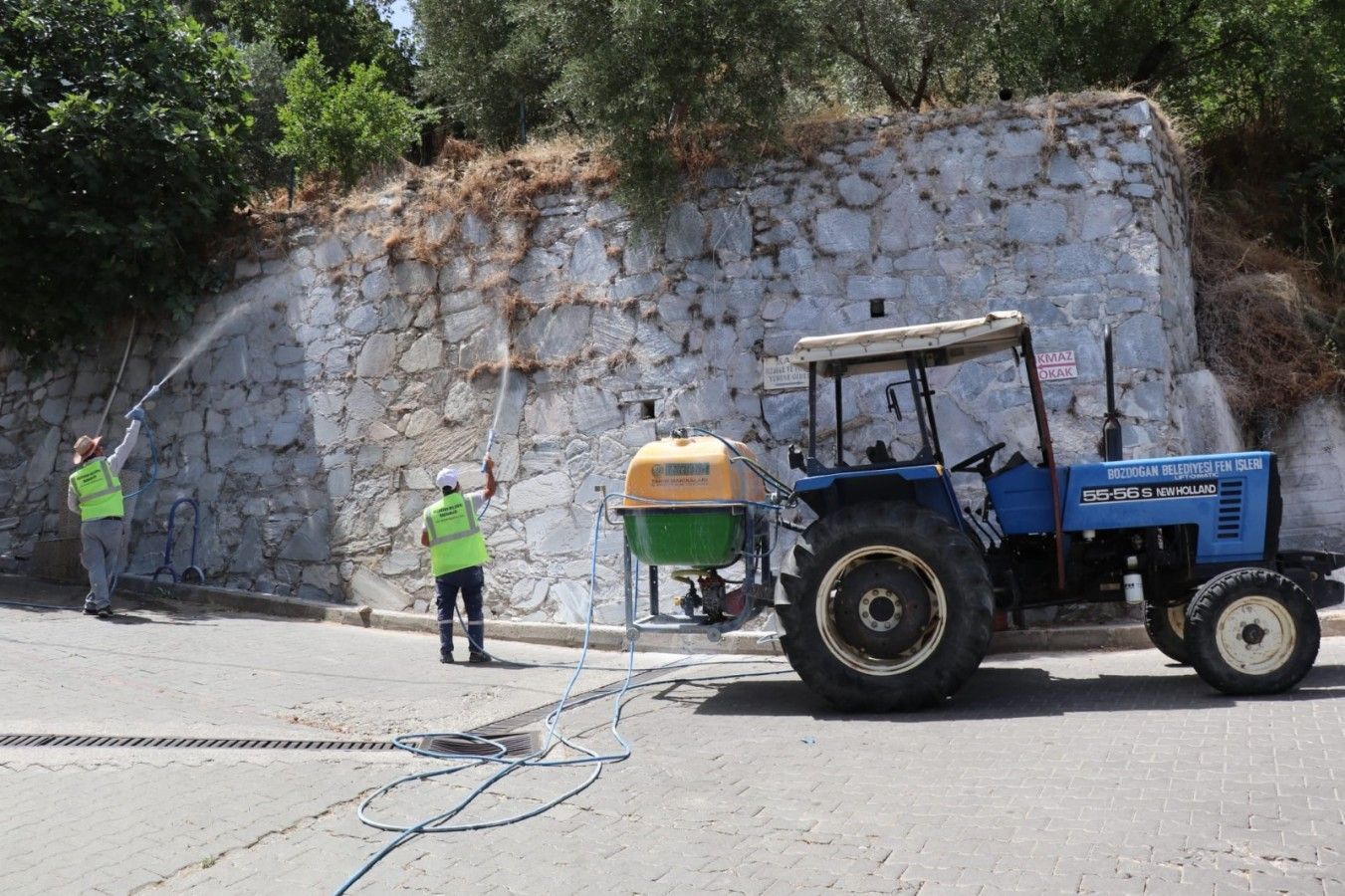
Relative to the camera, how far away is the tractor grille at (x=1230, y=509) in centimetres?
700

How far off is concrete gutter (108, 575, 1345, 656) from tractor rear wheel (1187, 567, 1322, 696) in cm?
222

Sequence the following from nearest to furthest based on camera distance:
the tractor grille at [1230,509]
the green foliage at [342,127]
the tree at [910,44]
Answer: the tractor grille at [1230,509]
the tree at [910,44]
the green foliage at [342,127]

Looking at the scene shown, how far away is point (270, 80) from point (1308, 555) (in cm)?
1594

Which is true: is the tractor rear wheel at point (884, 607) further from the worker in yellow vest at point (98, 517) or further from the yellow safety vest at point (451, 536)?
the worker in yellow vest at point (98, 517)

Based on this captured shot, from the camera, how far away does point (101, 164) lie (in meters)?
12.2

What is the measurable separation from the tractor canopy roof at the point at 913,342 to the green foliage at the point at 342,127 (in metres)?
8.05

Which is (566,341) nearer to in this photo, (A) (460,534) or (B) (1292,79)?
(A) (460,534)

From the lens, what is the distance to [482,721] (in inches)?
274

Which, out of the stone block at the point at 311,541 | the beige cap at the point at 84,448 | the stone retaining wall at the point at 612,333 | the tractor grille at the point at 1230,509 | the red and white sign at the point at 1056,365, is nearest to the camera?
the tractor grille at the point at 1230,509

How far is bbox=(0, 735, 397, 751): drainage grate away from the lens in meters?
6.09

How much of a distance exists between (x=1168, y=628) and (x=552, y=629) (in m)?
5.05

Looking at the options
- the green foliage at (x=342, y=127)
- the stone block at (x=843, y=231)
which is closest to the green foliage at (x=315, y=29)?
the green foliage at (x=342, y=127)

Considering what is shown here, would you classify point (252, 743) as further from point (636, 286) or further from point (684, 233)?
point (684, 233)

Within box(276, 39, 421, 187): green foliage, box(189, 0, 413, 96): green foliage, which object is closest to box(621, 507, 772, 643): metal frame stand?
box(276, 39, 421, 187): green foliage
